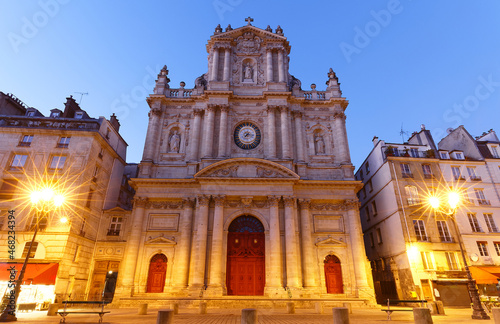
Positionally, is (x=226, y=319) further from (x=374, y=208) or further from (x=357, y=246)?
(x=374, y=208)

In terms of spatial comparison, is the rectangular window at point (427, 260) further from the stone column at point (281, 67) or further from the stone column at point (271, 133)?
the stone column at point (281, 67)

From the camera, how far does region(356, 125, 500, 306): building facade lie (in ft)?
75.7

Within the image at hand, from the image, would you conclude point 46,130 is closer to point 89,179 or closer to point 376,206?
point 89,179

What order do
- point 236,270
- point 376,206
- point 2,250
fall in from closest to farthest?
point 2,250
point 236,270
point 376,206

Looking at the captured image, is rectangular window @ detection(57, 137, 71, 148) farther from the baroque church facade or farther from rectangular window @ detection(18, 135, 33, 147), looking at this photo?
the baroque church facade

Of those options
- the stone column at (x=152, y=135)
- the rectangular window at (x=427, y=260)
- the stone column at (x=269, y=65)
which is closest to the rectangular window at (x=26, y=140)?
the stone column at (x=152, y=135)

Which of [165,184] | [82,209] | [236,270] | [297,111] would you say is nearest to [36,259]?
[82,209]

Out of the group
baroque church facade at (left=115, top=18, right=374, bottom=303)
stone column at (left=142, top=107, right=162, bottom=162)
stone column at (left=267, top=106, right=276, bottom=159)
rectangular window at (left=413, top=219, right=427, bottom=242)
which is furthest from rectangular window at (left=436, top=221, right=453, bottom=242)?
stone column at (left=142, top=107, right=162, bottom=162)

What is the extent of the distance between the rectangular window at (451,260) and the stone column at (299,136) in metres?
14.5

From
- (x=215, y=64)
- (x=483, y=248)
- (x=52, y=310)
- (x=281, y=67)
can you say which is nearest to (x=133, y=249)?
(x=52, y=310)

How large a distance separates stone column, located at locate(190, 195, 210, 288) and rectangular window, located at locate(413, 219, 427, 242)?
17932mm

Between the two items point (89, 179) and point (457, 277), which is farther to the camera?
point (89, 179)

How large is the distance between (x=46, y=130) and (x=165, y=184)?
1161 centimetres

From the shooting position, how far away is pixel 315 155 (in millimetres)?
27094
